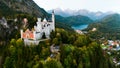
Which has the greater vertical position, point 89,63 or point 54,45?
point 54,45

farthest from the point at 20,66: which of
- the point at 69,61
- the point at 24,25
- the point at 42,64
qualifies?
the point at 24,25

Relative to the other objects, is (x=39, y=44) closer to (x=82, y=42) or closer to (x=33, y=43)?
(x=33, y=43)

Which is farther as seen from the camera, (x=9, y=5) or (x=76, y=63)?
(x=9, y=5)

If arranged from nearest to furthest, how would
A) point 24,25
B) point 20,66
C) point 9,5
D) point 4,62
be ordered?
point 20,66 < point 4,62 < point 24,25 < point 9,5

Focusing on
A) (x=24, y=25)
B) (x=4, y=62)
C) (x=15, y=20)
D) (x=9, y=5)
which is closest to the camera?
(x=4, y=62)

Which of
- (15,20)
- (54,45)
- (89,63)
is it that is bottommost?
(89,63)

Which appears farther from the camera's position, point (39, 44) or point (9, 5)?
point (9, 5)

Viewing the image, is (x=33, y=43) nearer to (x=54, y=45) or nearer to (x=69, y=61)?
(x=54, y=45)

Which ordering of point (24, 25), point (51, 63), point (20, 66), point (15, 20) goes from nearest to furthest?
point (51, 63) < point (20, 66) < point (24, 25) < point (15, 20)

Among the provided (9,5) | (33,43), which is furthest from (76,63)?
(9,5)
